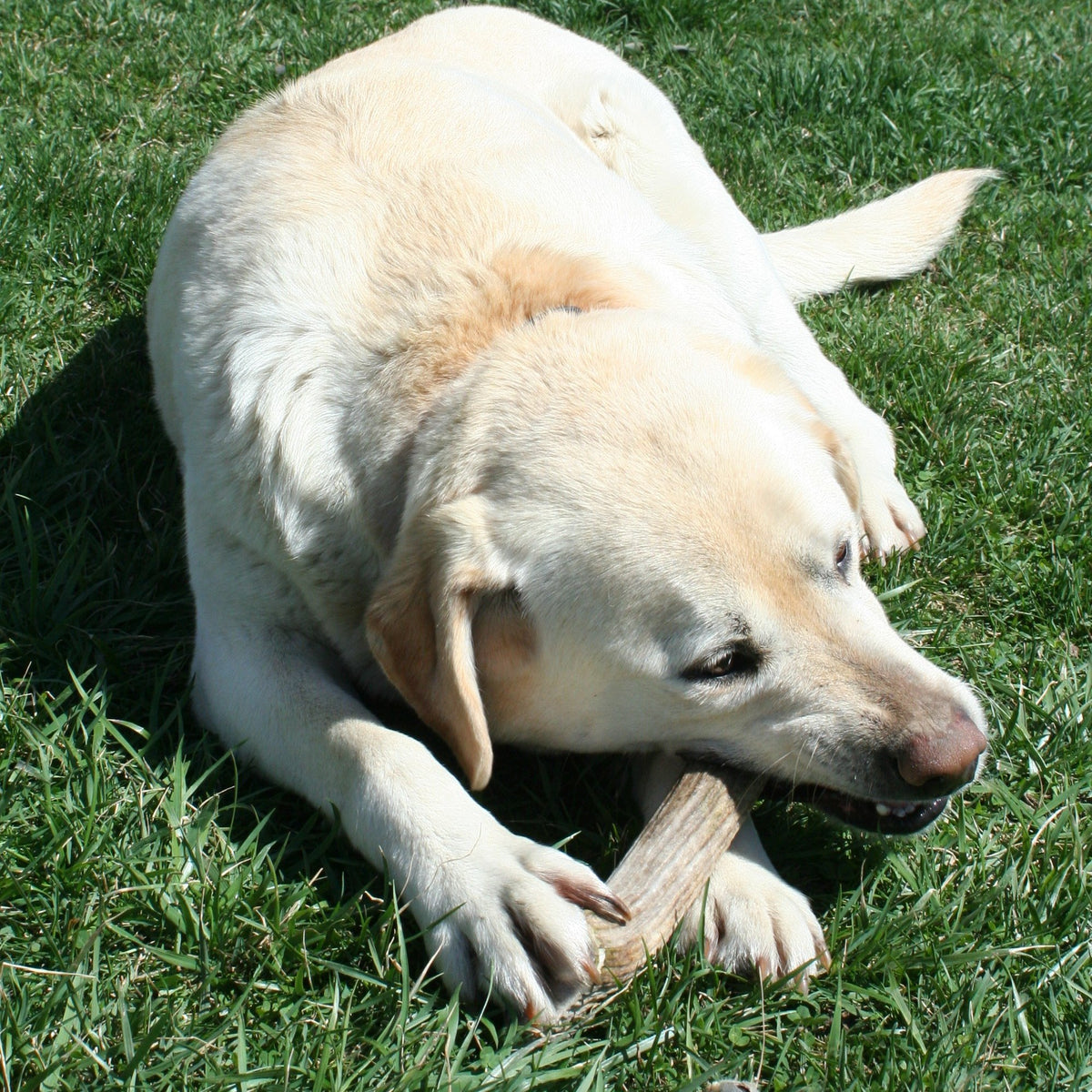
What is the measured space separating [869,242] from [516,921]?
10.5 feet

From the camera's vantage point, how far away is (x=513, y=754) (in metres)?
2.82

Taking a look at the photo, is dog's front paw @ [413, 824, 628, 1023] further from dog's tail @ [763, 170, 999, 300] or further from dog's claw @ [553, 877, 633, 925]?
dog's tail @ [763, 170, 999, 300]

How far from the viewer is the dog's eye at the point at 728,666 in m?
2.30

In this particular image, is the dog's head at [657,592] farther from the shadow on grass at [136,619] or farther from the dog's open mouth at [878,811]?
the shadow on grass at [136,619]

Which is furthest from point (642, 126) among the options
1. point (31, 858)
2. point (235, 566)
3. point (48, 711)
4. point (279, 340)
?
point (31, 858)

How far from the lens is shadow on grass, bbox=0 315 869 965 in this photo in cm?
260

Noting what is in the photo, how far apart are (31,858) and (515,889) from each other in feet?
3.43

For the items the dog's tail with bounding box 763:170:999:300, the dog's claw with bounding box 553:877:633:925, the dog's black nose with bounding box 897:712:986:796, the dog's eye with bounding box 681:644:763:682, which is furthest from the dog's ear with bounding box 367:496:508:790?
the dog's tail with bounding box 763:170:999:300

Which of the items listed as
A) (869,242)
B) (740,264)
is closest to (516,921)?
(740,264)

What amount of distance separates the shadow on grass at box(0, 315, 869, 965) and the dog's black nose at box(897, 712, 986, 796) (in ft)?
1.13

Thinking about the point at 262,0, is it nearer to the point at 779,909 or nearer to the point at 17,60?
the point at 17,60

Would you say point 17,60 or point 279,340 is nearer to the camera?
point 279,340

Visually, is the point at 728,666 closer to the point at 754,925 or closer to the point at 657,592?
the point at 657,592

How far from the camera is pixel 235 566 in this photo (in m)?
2.82
